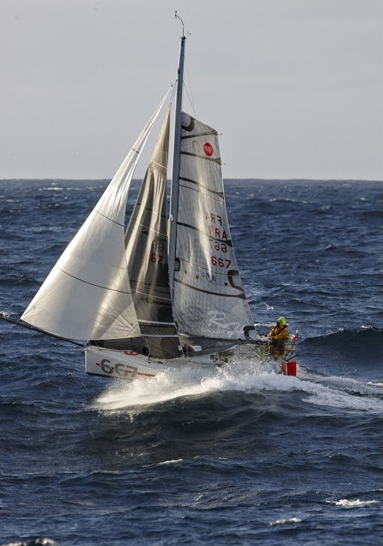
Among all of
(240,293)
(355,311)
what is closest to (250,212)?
(355,311)

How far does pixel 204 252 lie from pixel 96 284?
13.8ft

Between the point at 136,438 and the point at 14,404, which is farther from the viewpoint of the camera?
the point at 14,404

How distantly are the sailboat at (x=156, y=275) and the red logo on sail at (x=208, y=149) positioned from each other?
0.03m

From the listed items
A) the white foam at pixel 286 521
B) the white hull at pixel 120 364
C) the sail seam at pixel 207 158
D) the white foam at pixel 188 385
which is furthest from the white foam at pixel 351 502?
the sail seam at pixel 207 158

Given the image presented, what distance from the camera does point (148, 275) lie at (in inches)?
1273

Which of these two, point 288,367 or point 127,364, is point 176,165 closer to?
point 127,364

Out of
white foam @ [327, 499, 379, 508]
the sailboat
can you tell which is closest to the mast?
the sailboat

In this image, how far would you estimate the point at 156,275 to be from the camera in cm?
3238

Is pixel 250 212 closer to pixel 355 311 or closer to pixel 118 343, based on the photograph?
pixel 355 311

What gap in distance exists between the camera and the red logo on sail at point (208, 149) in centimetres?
3161

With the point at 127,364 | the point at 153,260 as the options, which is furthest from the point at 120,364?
the point at 153,260

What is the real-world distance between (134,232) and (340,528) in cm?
1358

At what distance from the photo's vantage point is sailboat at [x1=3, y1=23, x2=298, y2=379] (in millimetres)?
30078

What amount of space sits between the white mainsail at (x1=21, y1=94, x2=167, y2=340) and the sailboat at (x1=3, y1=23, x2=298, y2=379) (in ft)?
0.10
